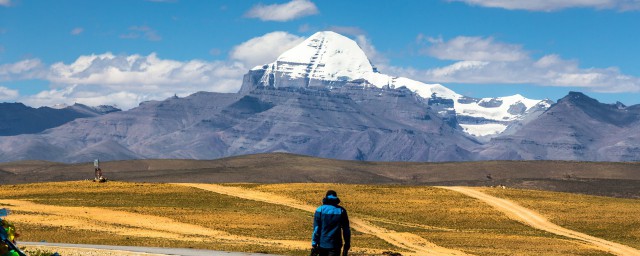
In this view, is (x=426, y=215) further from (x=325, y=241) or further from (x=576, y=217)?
(x=325, y=241)

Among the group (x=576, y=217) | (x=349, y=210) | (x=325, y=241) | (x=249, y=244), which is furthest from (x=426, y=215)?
(x=325, y=241)

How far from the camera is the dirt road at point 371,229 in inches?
2463

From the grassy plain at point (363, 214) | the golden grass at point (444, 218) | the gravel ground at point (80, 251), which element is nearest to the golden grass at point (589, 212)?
the grassy plain at point (363, 214)

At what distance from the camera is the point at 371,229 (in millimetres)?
76562

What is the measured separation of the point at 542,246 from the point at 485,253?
8.49 meters

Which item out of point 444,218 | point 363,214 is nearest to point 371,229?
point 363,214

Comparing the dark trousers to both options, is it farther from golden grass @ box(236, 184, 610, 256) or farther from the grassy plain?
golden grass @ box(236, 184, 610, 256)

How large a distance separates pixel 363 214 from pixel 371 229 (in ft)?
43.7

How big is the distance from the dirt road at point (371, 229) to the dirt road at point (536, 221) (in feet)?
43.1

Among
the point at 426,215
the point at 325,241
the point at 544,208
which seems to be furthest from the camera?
the point at 544,208

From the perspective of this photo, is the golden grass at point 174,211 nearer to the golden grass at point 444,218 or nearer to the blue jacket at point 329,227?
the golden grass at point 444,218

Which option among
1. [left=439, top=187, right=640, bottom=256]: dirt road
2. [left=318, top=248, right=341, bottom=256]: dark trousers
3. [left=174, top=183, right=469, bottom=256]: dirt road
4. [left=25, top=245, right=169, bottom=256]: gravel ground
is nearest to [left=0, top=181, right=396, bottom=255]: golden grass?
[left=174, top=183, right=469, bottom=256]: dirt road

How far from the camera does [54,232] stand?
62531 mm

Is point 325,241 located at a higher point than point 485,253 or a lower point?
higher
